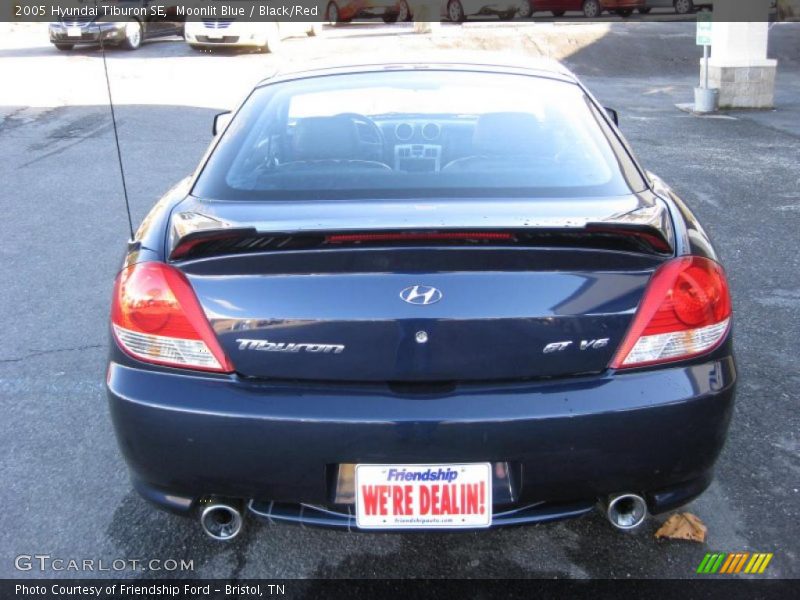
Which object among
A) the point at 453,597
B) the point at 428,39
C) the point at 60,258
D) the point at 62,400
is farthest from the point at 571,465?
the point at 428,39

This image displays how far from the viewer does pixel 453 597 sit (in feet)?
8.80

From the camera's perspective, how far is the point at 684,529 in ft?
9.77

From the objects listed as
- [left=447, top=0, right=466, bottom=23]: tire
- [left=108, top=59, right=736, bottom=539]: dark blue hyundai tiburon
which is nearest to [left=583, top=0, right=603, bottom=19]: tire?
[left=447, top=0, right=466, bottom=23]: tire

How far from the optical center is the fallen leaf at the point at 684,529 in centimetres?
295

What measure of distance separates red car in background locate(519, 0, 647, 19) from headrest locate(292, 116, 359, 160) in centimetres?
2677

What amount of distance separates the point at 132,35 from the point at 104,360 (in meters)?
20.8

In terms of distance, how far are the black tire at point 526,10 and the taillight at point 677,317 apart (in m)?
28.0

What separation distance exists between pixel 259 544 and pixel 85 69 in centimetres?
1746

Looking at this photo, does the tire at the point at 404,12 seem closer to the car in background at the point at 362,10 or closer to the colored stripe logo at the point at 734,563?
the car in background at the point at 362,10

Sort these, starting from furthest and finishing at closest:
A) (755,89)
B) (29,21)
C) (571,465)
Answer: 1. (29,21)
2. (755,89)
3. (571,465)

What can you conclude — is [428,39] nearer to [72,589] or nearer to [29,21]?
[29,21]

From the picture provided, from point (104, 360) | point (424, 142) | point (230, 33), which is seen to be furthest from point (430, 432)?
→ point (230, 33)

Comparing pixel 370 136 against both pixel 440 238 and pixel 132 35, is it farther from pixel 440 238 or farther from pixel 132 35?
pixel 132 35

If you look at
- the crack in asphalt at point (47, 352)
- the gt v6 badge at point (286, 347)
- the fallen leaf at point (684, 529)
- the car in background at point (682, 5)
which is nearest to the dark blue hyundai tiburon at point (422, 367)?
the gt v6 badge at point (286, 347)
